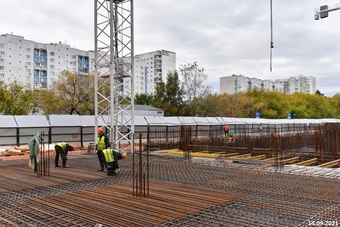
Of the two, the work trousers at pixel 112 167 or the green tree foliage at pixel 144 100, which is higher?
the green tree foliage at pixel 144 100

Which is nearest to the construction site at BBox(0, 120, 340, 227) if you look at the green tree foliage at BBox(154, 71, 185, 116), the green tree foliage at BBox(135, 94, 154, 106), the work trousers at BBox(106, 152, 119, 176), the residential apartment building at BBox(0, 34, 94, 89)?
the work trousers at BBox(106, 152, 119, 176)

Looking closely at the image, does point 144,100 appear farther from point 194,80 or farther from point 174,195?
point 174,195

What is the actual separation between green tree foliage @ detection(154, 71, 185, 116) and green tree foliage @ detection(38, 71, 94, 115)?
11628mm

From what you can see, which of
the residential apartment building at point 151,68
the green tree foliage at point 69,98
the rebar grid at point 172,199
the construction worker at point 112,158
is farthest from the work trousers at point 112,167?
the residential apartment building at point 151,68

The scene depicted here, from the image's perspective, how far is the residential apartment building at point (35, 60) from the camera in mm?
58031

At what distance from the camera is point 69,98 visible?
2972 cm

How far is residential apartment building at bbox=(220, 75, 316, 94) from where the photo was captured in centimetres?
9811

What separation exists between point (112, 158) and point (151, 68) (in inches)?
3396

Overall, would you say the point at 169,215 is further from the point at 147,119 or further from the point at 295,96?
the point at 295,96

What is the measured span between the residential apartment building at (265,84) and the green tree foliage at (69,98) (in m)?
57.8

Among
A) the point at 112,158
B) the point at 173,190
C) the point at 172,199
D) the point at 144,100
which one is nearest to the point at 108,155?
the point at 112,158

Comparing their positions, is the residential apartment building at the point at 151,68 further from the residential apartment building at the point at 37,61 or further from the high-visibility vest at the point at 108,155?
the high-visibility vest at the point at 108,155

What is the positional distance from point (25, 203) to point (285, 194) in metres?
5.58

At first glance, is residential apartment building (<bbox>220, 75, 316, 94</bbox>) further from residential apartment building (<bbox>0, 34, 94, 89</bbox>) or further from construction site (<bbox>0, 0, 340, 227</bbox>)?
construction site (<bbox>0, 0, 340, 227</bbox>)
